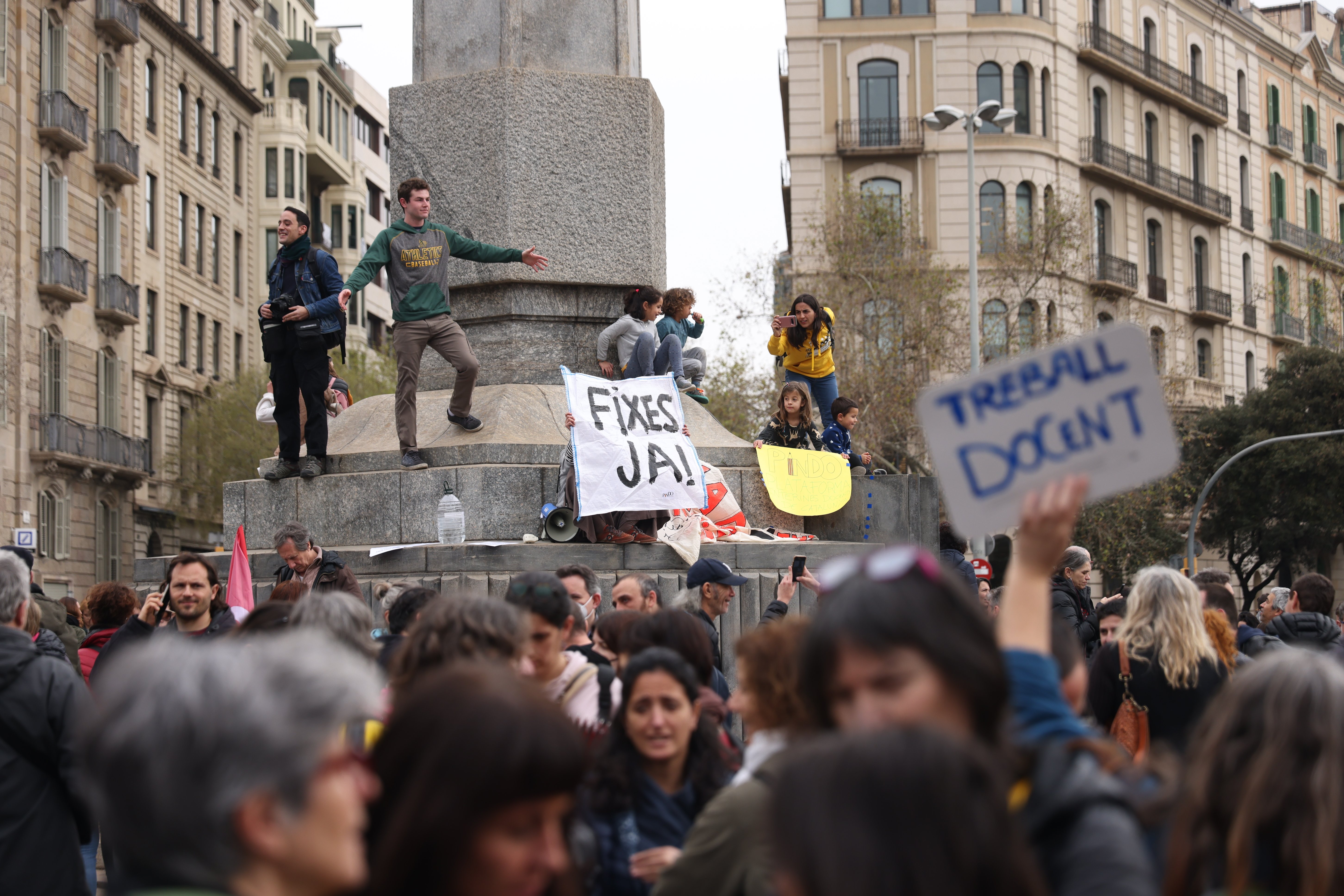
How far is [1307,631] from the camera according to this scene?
25.6 ft

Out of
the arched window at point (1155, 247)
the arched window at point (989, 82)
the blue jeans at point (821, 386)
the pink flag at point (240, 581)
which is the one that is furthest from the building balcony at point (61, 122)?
the pink flag at point (240, 581)

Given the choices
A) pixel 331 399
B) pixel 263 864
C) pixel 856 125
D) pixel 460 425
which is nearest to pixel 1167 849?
pixel 263 864

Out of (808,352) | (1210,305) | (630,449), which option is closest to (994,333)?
(1210,305)

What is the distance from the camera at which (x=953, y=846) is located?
1971 millimetres

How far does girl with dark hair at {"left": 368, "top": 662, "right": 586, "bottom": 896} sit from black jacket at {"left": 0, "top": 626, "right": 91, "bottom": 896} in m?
2.78

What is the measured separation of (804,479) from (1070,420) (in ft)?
29.8

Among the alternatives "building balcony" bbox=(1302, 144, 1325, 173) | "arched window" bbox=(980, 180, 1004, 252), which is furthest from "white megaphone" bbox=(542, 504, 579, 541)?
"building balcony" bbox=(1302, 144, 1325, 173)

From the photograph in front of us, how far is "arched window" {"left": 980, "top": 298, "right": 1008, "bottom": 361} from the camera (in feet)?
114

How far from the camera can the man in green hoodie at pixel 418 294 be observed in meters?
10.9

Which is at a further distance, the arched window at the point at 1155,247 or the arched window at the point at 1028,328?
the arched window at the point at 1155,247

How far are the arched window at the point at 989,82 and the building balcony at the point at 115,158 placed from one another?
22.1m

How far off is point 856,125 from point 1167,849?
44.1m

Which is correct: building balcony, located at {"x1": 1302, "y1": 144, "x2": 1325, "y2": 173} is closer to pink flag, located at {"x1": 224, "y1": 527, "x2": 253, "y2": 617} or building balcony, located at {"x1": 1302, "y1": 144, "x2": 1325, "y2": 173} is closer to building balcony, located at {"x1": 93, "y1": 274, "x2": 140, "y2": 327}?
building balcony, located at {"x1": 93, "y1": 274, "x2": 140, "y2": 327}

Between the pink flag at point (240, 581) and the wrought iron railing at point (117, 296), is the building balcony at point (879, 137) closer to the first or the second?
the wrought iron railing at point (117, 296)
